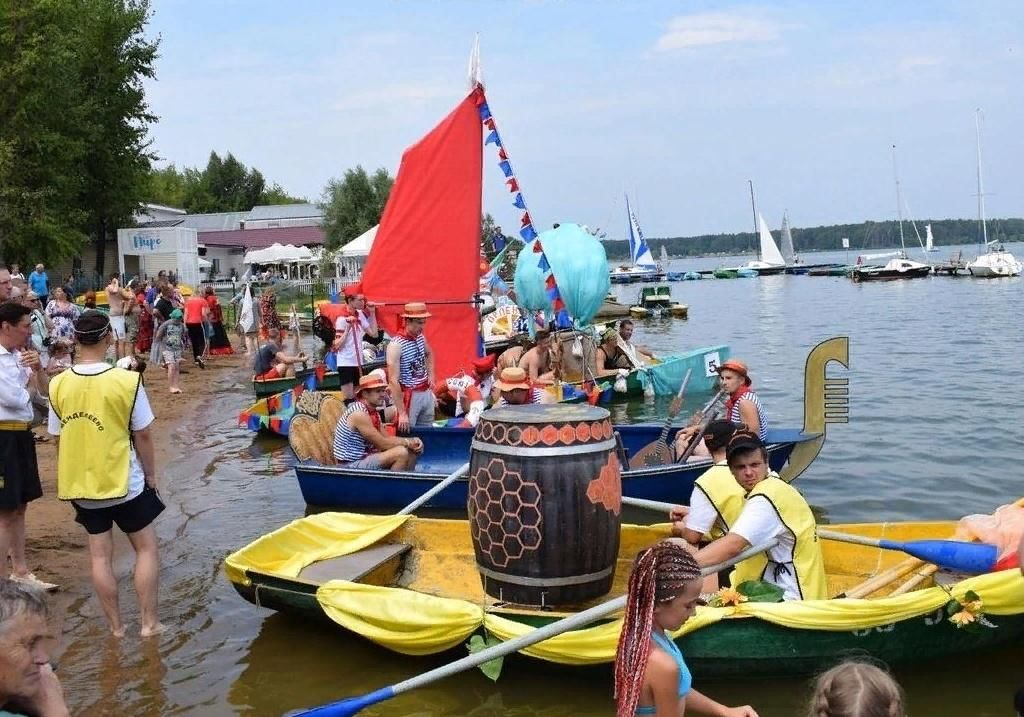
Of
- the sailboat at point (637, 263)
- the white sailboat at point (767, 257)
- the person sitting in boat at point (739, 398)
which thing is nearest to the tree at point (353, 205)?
the sailboat at point (637, 263)

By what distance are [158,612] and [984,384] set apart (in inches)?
674

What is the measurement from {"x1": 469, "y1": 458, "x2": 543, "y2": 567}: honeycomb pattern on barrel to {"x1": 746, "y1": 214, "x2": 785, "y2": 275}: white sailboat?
8743cm

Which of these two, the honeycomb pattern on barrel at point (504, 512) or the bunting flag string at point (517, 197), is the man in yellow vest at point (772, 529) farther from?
the bunting flag string at point (517, 197)

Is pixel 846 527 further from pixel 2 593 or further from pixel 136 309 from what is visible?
pixel 136 309

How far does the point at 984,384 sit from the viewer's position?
18.7m

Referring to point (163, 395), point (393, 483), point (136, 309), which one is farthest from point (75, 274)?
point (393, 483)

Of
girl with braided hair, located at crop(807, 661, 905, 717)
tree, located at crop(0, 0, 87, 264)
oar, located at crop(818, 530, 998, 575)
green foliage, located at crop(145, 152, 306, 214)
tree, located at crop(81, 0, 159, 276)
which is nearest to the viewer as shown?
girl with braided hair, located at crop(807, 661, 905, 717)

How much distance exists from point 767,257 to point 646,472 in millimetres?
86582

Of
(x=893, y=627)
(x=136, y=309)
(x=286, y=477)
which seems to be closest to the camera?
(x=893, y=627)

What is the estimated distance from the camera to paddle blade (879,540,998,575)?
5.41 m

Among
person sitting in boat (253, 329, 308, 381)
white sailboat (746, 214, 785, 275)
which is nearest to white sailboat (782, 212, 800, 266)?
white sailboat (746, 214, 785, 275)

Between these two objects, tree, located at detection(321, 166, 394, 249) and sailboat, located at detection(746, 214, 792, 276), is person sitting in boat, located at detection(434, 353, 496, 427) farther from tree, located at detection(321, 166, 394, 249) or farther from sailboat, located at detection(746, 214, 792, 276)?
sailboat, located at detection(746, 214, 792, 276)

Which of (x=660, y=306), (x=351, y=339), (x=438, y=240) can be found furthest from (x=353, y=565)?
(x=660, y=306)

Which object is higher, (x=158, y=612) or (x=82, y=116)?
(x=82, y=116)
